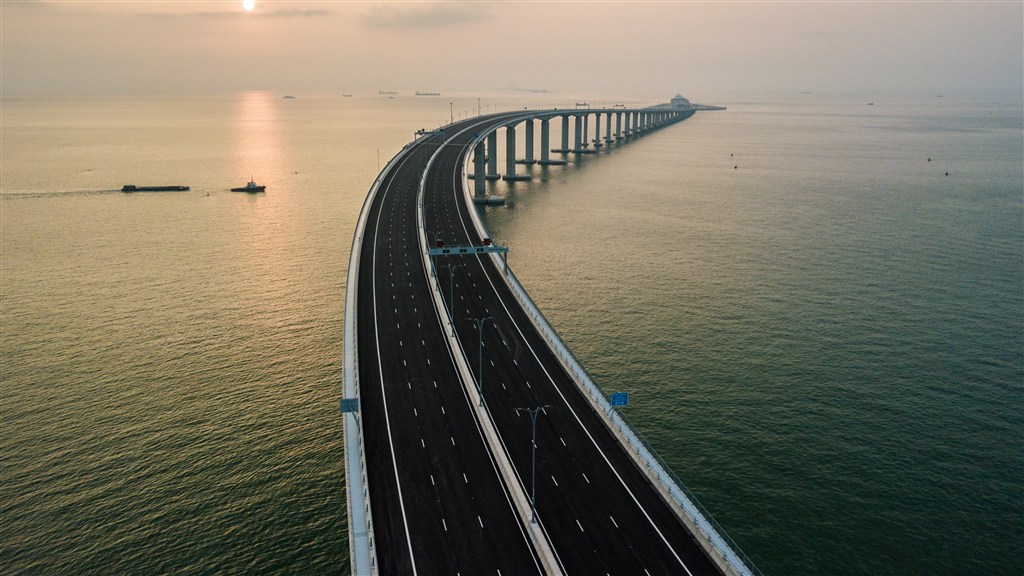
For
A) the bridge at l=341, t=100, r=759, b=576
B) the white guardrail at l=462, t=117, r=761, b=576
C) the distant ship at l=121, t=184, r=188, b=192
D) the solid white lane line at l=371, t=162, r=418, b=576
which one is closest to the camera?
the white guardrail at l=462, t=117, r=761, b=576

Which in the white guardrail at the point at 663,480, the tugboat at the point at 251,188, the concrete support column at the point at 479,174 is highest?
the concrete support column at the point at 479,174

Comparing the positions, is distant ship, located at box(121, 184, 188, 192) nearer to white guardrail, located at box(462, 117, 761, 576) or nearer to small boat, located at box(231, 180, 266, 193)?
small boat, located at box(231, 180, 266, 193)

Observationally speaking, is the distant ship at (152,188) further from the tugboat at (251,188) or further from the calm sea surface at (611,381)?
the calm sea surface at (611,381)

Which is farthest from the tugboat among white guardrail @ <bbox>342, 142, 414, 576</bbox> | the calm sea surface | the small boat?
white guardrail @ <bbox>342, 142, 414, 576</bbox>

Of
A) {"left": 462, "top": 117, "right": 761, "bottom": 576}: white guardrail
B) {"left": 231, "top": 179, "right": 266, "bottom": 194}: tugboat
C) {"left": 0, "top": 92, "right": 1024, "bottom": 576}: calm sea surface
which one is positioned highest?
{"left": 231, "top": 179, "right": 266, "bottom": 194}: tugboat

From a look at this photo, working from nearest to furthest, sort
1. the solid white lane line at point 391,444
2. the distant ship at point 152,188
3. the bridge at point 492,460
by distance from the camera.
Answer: the bridge at point 492,460 < the solid white lane line at point 391,444 < the distant ship at point 152,188

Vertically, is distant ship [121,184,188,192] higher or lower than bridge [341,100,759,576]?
higher

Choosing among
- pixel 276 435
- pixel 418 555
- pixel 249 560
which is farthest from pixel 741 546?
pixel 276 435

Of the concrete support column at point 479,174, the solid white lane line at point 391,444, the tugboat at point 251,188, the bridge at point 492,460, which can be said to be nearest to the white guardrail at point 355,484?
the bridge at point 492,460
